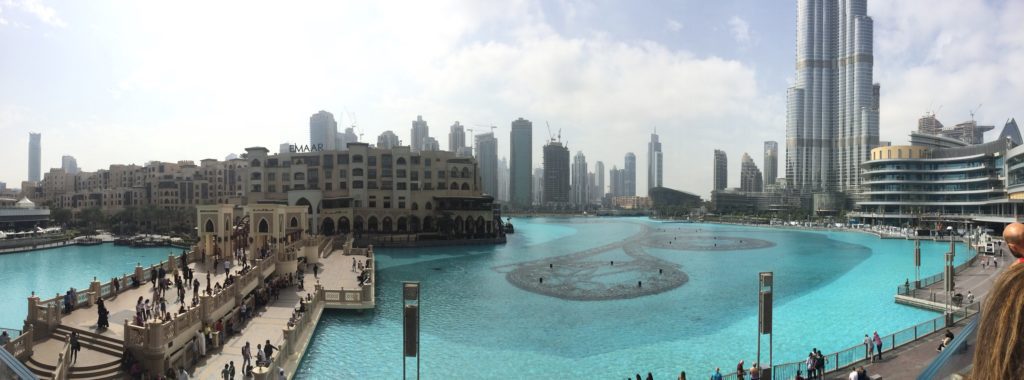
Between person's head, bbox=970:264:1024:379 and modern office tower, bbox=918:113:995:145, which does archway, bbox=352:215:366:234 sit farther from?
modern office tower, bbox=918:113:995:145

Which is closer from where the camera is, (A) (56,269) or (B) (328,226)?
(A) (56,269)

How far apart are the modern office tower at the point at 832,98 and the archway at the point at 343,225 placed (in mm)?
170819

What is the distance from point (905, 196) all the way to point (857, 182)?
84658 millimetres

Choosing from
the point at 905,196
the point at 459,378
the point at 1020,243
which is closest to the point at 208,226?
the point at 459,378

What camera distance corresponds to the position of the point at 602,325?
1262 inches

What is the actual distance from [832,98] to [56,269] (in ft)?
704

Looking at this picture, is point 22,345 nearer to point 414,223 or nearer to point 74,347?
point 74,347

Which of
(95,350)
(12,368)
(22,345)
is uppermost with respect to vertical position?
(12,368)

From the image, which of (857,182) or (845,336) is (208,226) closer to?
(845,336)

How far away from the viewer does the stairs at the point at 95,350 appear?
18.3 m

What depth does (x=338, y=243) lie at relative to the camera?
233 feet

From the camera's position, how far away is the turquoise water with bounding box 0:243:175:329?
4266cm

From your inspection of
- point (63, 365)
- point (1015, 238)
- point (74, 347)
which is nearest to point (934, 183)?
point (1015, 238)

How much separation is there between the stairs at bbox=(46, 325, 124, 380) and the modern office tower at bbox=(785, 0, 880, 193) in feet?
670
